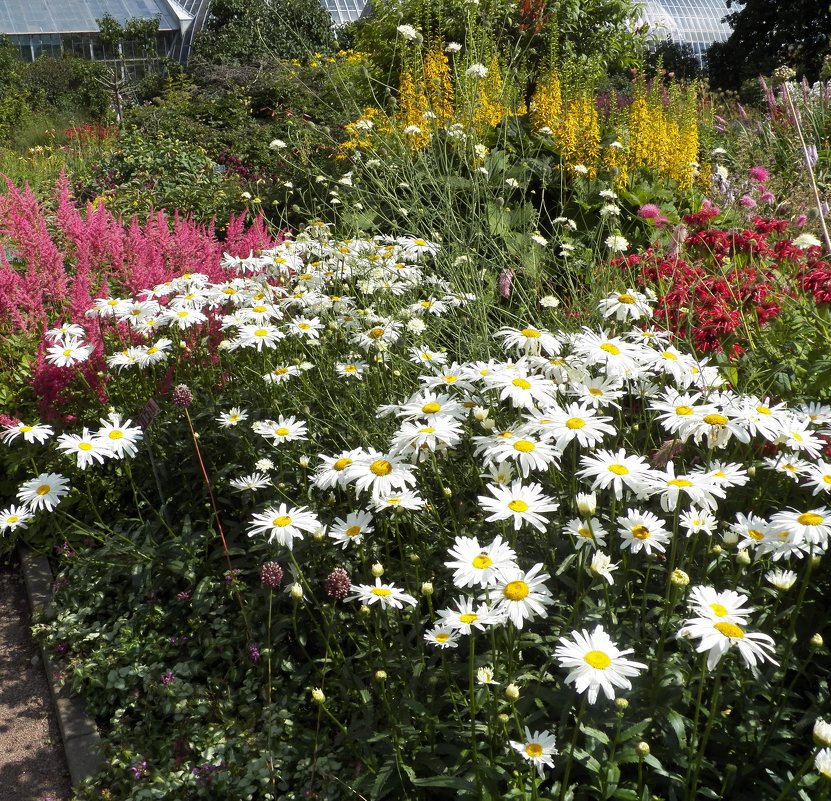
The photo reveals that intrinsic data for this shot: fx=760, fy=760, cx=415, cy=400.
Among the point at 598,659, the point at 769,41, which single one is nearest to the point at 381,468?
the point at 598,659

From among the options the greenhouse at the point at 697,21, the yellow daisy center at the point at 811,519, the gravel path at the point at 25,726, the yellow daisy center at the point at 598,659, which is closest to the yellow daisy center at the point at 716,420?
the yellow daisy center at the point at 811,519

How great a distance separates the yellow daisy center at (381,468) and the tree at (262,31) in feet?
71.9

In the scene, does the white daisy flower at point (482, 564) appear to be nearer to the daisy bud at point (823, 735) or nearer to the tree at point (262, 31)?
the daisy bud at point (823, 735)

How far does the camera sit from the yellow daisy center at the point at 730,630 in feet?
4.18

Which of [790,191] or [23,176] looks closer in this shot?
[790,191]

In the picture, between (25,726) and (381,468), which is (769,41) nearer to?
(381,468)

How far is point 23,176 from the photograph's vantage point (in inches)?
380

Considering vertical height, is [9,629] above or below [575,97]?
below

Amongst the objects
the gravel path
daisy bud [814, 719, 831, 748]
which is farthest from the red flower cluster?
the gravel path

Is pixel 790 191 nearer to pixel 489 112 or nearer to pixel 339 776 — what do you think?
pixel 489 112

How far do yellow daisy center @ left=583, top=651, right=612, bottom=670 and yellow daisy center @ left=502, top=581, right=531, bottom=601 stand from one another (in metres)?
0.16

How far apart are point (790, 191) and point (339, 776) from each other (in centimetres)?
405

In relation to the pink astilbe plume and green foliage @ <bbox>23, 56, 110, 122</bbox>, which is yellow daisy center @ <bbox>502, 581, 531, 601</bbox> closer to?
the pink astilbe plume

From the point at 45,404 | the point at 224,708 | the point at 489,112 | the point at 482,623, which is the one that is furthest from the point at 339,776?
the point at 489,112
